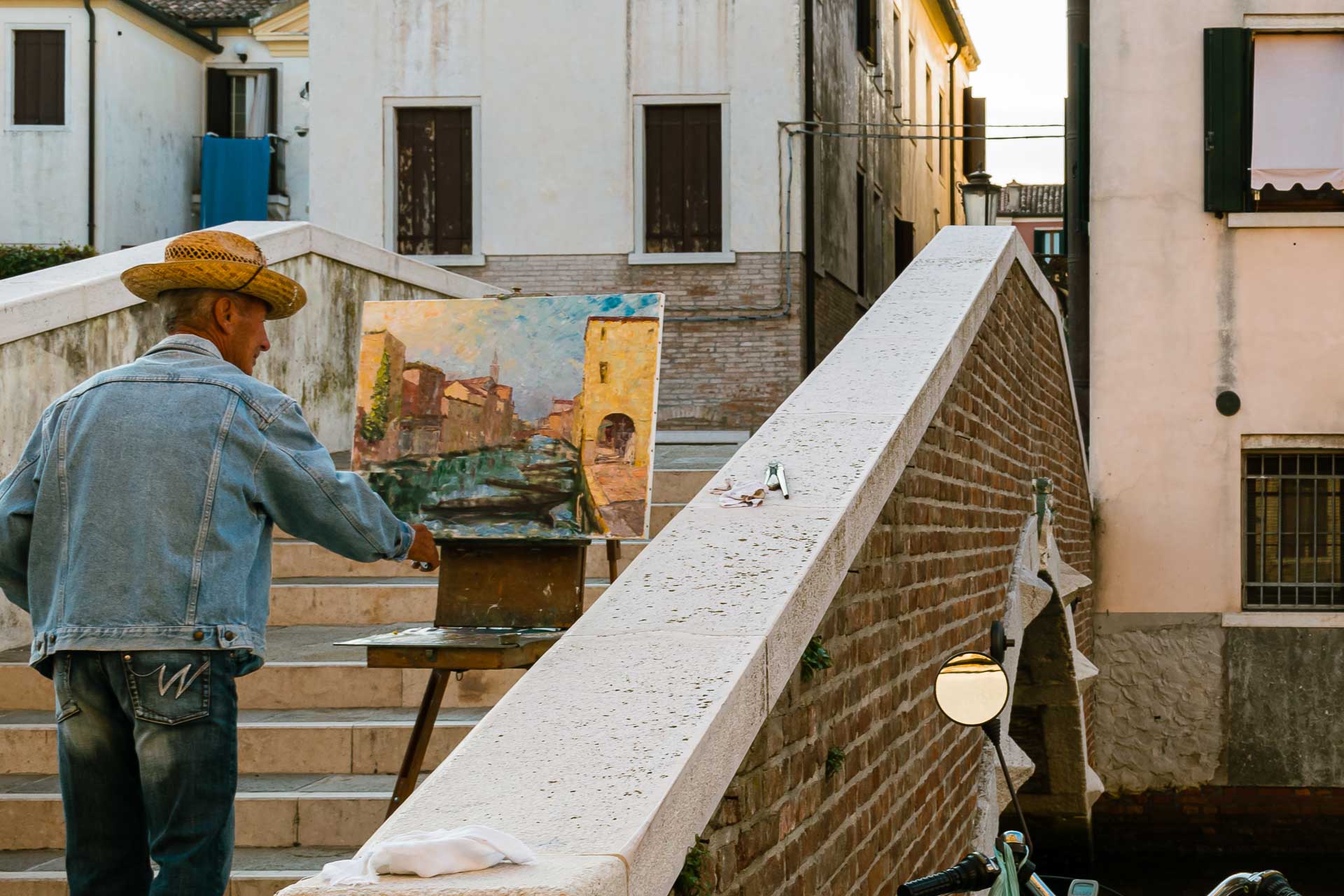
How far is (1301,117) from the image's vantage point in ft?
41.3

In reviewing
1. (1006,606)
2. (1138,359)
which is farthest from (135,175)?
(1006,606)

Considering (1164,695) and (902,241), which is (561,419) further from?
(902,241)

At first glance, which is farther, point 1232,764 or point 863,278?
point 863,278

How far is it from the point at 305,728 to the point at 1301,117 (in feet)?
34.5

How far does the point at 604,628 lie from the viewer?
3047 mm

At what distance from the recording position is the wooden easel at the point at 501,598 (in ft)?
13.2

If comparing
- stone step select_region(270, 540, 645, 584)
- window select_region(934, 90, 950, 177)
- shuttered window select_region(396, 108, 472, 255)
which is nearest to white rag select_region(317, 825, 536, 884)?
stone step select_region(270, 540, 645, 584)

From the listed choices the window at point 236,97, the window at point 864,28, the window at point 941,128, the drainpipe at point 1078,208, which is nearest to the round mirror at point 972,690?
the drainpipe at point 1078,208

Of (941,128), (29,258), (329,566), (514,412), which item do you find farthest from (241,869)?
(941,128)

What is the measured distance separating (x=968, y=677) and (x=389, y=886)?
3.90ft

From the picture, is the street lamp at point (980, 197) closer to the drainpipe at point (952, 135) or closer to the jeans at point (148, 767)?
the jeans at point (148, 767)

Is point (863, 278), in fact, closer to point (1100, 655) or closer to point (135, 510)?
point (1100, 655)

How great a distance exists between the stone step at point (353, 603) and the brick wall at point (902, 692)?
1.41 meters

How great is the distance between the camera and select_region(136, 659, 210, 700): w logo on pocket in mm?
2734
